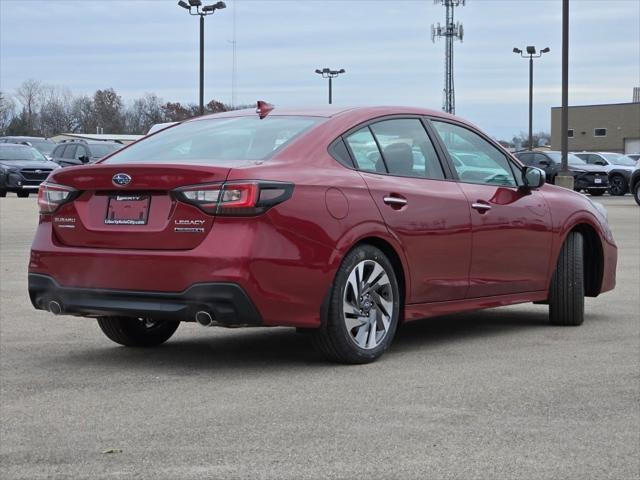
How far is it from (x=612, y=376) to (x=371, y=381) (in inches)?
53.7

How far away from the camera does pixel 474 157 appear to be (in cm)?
841

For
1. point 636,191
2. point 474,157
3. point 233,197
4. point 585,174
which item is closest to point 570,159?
point 585,174

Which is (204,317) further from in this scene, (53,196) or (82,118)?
(82,118)

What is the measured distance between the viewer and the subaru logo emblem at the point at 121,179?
6.78 meters

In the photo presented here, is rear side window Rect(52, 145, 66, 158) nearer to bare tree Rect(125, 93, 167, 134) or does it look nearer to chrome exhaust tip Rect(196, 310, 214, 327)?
chrome exhaust tip Rect(196, 310, 214, 327)

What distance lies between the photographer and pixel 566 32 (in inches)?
1540

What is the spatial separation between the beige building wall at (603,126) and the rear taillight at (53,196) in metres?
96.9

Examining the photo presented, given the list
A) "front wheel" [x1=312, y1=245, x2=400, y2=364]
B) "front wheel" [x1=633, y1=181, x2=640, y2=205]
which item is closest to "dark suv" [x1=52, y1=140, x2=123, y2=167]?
"front wheel" [x1=633, y1=181, x2=640, y2=205]

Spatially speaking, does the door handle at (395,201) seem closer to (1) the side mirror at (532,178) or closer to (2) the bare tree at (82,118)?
(1) the side mirror at (532,178)

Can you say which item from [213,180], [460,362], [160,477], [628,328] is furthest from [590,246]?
[160,477]

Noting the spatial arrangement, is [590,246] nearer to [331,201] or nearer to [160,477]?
[331,201]

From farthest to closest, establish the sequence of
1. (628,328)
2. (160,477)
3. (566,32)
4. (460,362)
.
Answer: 1. (566,32)
2. (628,328)
3. (460,362)
4. (160,477)

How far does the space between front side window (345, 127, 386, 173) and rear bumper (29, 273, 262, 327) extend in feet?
4.34

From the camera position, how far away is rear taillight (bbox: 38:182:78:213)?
7.08 m
